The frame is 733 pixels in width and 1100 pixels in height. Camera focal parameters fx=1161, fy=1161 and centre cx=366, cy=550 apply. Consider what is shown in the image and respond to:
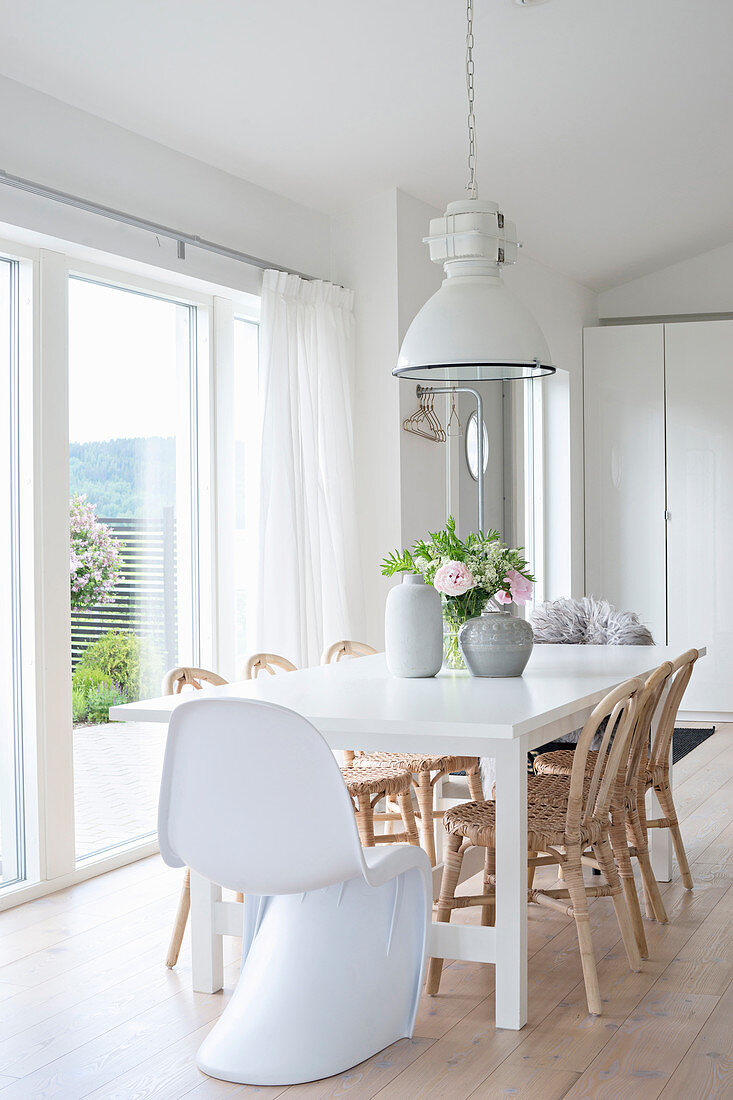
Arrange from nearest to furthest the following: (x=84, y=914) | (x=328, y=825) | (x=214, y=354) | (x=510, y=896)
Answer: (x=328, y=825) < (x=510, y=896) < (x=84, y=914) < (x=214, y=354)

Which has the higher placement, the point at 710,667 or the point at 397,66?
the point at 397,66

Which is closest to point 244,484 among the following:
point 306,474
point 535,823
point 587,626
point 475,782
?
point 306,474

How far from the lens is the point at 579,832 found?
8.80ft

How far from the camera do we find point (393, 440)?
196 inches

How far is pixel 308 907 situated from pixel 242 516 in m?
2.61

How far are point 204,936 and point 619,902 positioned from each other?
1010mm

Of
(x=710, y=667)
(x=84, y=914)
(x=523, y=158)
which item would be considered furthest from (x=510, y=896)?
(x=710, y=667)

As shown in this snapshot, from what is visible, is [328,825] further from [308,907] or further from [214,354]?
[214,354]

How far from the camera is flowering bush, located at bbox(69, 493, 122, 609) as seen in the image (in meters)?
3.93

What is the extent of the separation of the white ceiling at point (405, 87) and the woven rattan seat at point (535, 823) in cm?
235

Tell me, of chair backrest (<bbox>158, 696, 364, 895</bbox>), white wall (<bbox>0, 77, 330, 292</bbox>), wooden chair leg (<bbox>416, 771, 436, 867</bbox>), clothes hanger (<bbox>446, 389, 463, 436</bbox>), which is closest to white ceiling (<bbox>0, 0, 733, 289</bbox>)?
white wall (<bbox>0, 77, 330, 292</bbox>)

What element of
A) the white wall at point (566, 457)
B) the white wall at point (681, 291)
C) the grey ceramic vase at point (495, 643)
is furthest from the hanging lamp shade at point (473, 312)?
the white wall at point (681, 291)

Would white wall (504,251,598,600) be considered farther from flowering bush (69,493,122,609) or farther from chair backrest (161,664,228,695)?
chair backrest (161,664,228,695)

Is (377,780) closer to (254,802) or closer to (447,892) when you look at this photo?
(447,892)
